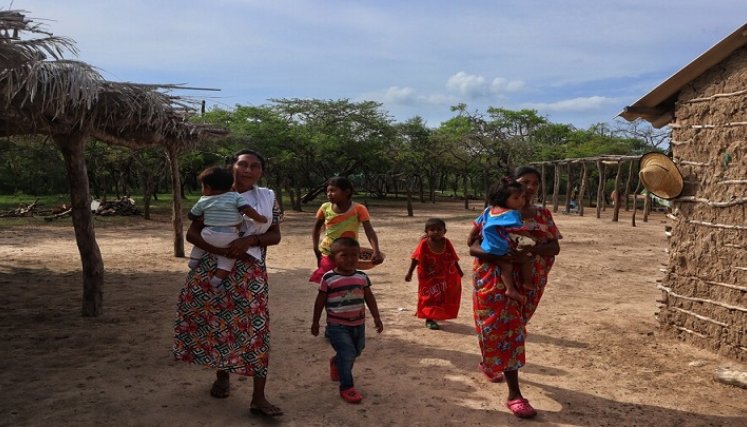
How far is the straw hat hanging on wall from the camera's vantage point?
16.4 feet

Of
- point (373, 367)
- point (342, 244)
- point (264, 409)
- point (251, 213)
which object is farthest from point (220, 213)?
point (373, 367)

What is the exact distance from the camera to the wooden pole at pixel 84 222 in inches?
216

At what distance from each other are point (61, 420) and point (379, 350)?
7.87ft

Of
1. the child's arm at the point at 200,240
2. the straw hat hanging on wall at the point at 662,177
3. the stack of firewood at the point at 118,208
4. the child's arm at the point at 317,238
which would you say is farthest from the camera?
the stack of firewood at the point at 118,208

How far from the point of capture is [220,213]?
3.17 metres

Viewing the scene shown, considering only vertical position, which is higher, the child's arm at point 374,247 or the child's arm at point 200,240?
the child's arm at point 200,240

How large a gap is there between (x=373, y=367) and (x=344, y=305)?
0.96m

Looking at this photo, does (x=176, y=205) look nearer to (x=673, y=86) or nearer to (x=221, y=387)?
(x=221, y=387)

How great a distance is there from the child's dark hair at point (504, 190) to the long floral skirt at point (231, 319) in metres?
1.51

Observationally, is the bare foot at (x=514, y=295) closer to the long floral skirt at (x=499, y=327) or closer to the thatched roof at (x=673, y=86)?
the long floral skirt at (x=499, y=327)

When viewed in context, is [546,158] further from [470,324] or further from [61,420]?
[61,420]

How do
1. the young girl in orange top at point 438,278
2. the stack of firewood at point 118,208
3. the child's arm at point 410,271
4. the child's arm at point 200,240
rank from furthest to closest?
1. the stack of firewood at point 118,208
2. the young girl in orange top at point 438,278
3. the child's arm at point 410,271
4. the child's arm at point 200,240

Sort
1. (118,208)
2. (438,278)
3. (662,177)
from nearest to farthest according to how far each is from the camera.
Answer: (662,177), (438,278), (118,208)

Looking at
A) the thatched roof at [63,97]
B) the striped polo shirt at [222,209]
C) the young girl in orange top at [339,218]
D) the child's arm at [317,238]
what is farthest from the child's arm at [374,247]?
the thatched roof at [63,97]
